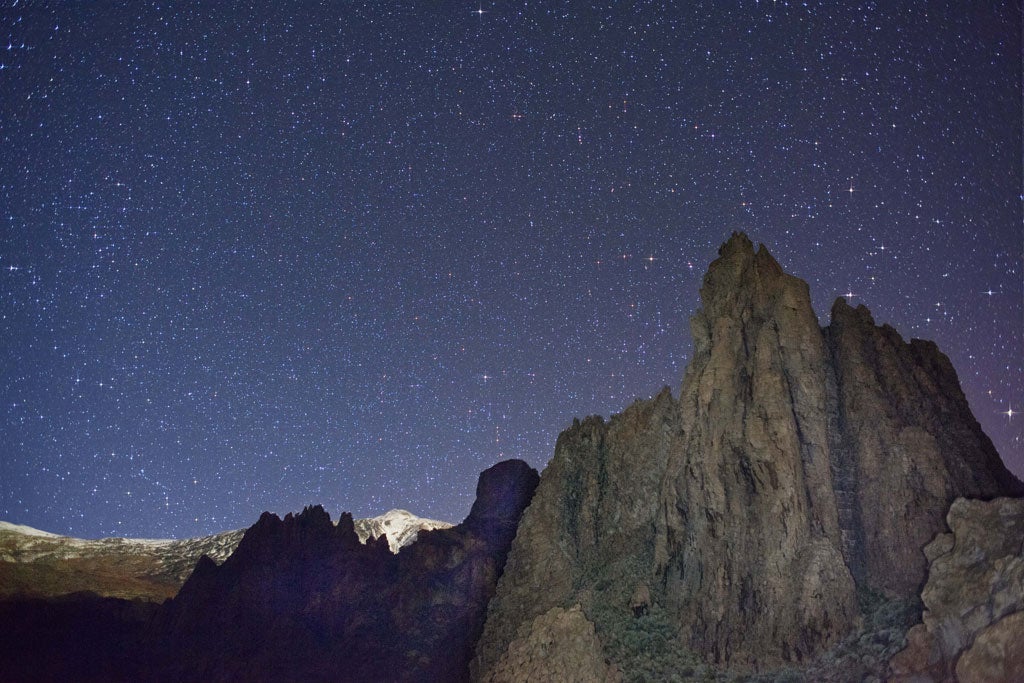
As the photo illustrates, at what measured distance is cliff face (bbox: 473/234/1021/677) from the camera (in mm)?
49500

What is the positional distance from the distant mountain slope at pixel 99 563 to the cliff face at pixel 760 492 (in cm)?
3571

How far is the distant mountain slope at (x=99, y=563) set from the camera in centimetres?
9025

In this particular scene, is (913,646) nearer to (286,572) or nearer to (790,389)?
(790,389)

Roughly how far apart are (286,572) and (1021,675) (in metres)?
70.1

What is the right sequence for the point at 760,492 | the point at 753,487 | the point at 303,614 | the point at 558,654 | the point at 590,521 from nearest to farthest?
1. the point at 558,654
2. the point at 760,492
3. the point at 753,487
4. the point at 590,521
5. the point at 303,614

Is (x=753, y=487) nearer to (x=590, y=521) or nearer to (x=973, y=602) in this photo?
(x=973, y=602)

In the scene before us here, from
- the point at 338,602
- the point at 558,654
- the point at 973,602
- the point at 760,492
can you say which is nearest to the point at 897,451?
the point at 760,492

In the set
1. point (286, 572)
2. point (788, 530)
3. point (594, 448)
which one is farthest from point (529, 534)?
point (286, 572)

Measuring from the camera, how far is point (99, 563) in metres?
99.1

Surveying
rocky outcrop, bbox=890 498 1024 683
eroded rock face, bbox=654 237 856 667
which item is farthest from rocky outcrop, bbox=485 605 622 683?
rocky outcrop, bbox=890 498 1024 683

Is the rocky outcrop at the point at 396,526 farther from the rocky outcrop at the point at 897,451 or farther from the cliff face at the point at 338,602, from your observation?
the rocky outcrop at the point at 897,451

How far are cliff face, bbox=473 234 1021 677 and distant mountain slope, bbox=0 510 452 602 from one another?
35.7m

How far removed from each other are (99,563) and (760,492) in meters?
96.0

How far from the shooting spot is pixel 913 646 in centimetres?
4231
